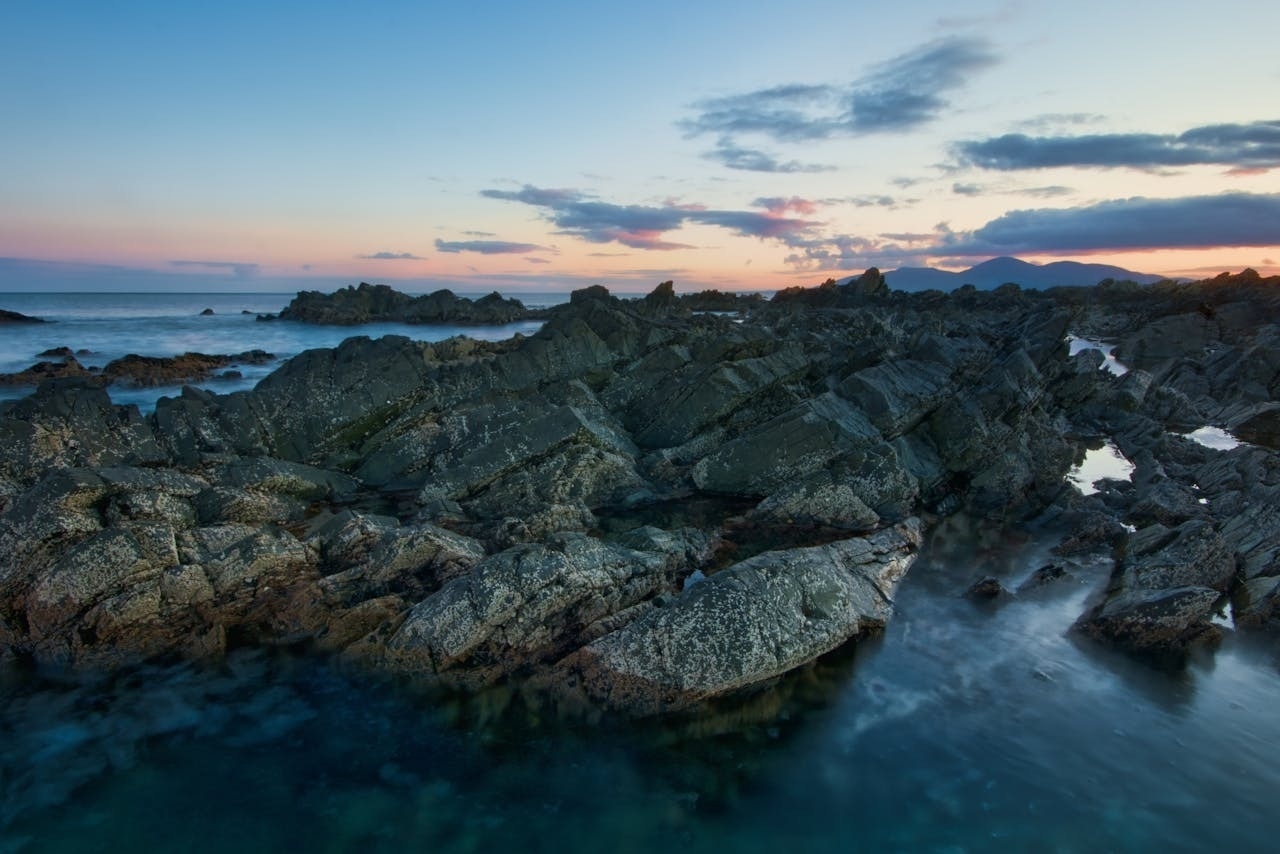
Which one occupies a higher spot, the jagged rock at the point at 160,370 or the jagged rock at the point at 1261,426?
the jagged rock at the point at 1261,426

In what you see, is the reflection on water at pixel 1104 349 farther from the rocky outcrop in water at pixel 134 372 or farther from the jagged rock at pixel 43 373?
the jagged rock at pixel 43 373

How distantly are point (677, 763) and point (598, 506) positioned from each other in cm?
886

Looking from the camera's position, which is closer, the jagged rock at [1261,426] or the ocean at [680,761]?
the ocean at [680,761]

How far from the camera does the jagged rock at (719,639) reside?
9.90m

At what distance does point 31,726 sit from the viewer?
9.57 metres

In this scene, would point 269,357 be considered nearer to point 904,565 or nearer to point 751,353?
point 751,353

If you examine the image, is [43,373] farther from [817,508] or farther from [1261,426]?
[1261,426]

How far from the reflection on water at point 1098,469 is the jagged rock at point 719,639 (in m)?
12.7

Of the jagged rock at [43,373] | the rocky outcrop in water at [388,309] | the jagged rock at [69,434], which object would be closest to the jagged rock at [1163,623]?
the jagged rock at [69,434]

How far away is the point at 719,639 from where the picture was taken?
10109 mm

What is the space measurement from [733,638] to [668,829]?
108 inches

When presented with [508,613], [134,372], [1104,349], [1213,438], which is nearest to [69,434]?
[508,613]

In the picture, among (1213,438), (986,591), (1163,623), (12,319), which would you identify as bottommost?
(986,591)

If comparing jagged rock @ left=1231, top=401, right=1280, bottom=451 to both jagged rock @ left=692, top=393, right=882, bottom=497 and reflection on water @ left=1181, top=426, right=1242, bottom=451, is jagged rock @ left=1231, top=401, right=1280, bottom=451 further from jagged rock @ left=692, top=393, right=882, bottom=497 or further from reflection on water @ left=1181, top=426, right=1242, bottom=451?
jagged rock @ left=692, top=393, right=882, bottom=497
